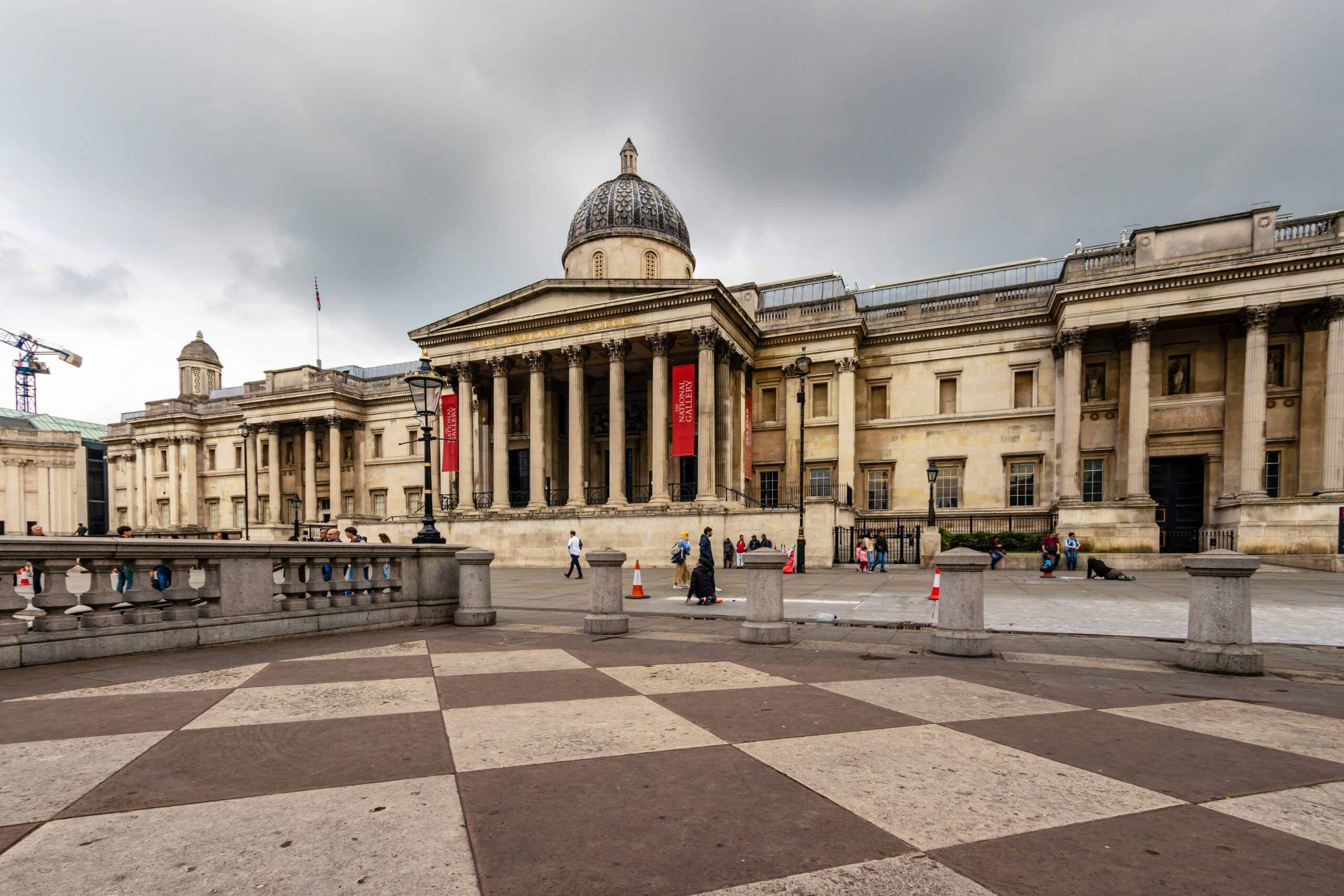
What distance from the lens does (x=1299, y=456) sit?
2536 centimetres

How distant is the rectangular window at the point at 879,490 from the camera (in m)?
32.5

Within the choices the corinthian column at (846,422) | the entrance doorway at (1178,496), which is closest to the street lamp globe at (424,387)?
the corinthian column at (846,422)

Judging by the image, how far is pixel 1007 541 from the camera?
80.5 feet

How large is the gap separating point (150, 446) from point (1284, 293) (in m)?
80.5

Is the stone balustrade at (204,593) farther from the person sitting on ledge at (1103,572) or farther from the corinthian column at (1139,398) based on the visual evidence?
the corinthian column at (1139,398)

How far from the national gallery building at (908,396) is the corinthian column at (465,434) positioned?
0.43 feet

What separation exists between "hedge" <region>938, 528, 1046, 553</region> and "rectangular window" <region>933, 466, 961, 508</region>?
6.51 meters

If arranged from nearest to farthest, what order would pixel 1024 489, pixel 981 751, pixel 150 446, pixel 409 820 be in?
pixel 409 820 → pixel 981 751 → pixel 1024 489 → pixel 150 446

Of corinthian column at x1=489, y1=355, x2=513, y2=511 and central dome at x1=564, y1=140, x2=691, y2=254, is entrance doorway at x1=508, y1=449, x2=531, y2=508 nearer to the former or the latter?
corinthian column at x1=489, y1=355, x2=513, y2=511

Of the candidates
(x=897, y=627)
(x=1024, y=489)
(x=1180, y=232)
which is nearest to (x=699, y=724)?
(x=897, y=627)

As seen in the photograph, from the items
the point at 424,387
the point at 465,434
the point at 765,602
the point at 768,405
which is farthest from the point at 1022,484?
the point at 465,434

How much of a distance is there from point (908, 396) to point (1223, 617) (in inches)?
1075

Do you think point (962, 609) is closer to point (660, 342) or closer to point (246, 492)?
point (660, 342)

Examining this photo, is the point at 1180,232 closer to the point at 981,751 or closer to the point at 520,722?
the point at 981,751
